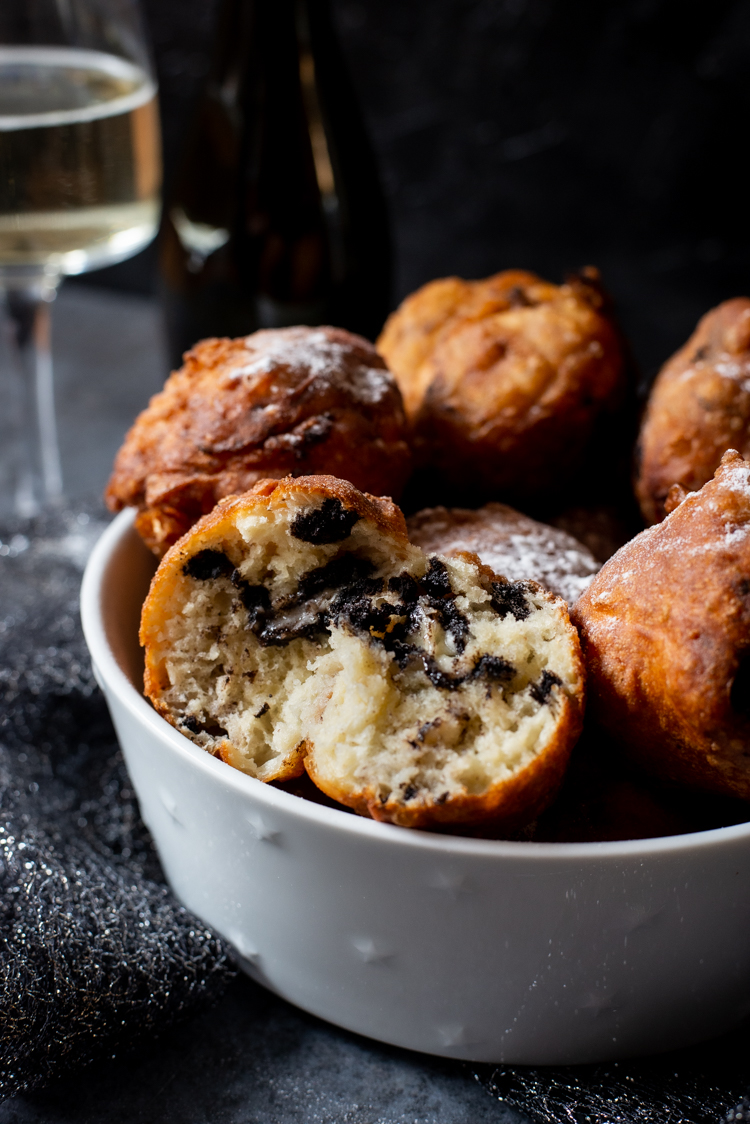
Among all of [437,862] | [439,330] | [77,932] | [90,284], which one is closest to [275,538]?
[437,862]

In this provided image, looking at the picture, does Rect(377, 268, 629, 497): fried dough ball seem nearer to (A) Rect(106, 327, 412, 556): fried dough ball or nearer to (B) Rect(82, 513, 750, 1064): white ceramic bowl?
(A) Rect(106, 327, 412, 556): fried dough ball

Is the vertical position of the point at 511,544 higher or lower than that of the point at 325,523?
lower

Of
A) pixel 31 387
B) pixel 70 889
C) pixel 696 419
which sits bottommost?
pixel 31 387

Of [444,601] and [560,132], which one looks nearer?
[444,601]

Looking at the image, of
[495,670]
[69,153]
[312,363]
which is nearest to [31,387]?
[69,153]

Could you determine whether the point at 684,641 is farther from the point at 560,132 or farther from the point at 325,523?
the point at 560,132

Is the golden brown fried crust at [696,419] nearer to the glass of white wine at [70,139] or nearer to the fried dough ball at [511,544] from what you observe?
the fried dough ball at [511,544]
